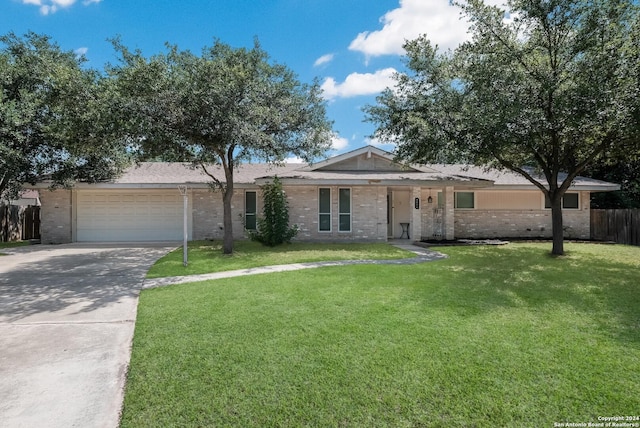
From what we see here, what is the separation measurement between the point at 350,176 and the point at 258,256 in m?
5.51

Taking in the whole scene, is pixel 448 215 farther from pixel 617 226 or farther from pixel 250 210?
pixel 250 210

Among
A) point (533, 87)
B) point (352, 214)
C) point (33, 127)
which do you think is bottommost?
point (352, 214)

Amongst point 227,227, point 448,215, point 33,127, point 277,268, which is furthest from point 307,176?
point 33,127

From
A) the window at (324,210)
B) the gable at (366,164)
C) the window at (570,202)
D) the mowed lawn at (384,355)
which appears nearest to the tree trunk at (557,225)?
the mowed lawn at (384,355)

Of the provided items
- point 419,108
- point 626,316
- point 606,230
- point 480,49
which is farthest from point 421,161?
point 606,230

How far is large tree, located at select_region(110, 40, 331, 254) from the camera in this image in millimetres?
9016

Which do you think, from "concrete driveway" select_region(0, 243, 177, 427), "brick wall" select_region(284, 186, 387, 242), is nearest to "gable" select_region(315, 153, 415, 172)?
"brick wall" select_region(284, 186, 387, 242)

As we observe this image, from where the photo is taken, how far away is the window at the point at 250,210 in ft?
50.4

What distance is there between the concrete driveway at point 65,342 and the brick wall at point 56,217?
22.8ft

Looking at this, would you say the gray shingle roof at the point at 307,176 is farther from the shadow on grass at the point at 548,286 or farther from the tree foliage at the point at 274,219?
the shadow on grass at the point at 548,286

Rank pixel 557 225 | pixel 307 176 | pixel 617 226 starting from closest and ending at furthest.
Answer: pixel 557 225
pixel 307 176
pixel 617 226

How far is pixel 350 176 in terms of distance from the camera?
14242 mm

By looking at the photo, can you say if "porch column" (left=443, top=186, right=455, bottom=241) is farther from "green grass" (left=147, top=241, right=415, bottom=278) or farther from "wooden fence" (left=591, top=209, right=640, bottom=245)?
"wooden fence" (left=591, top=209, right=640, bottom=245)

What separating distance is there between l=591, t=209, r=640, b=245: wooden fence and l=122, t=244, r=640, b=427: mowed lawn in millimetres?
10810
